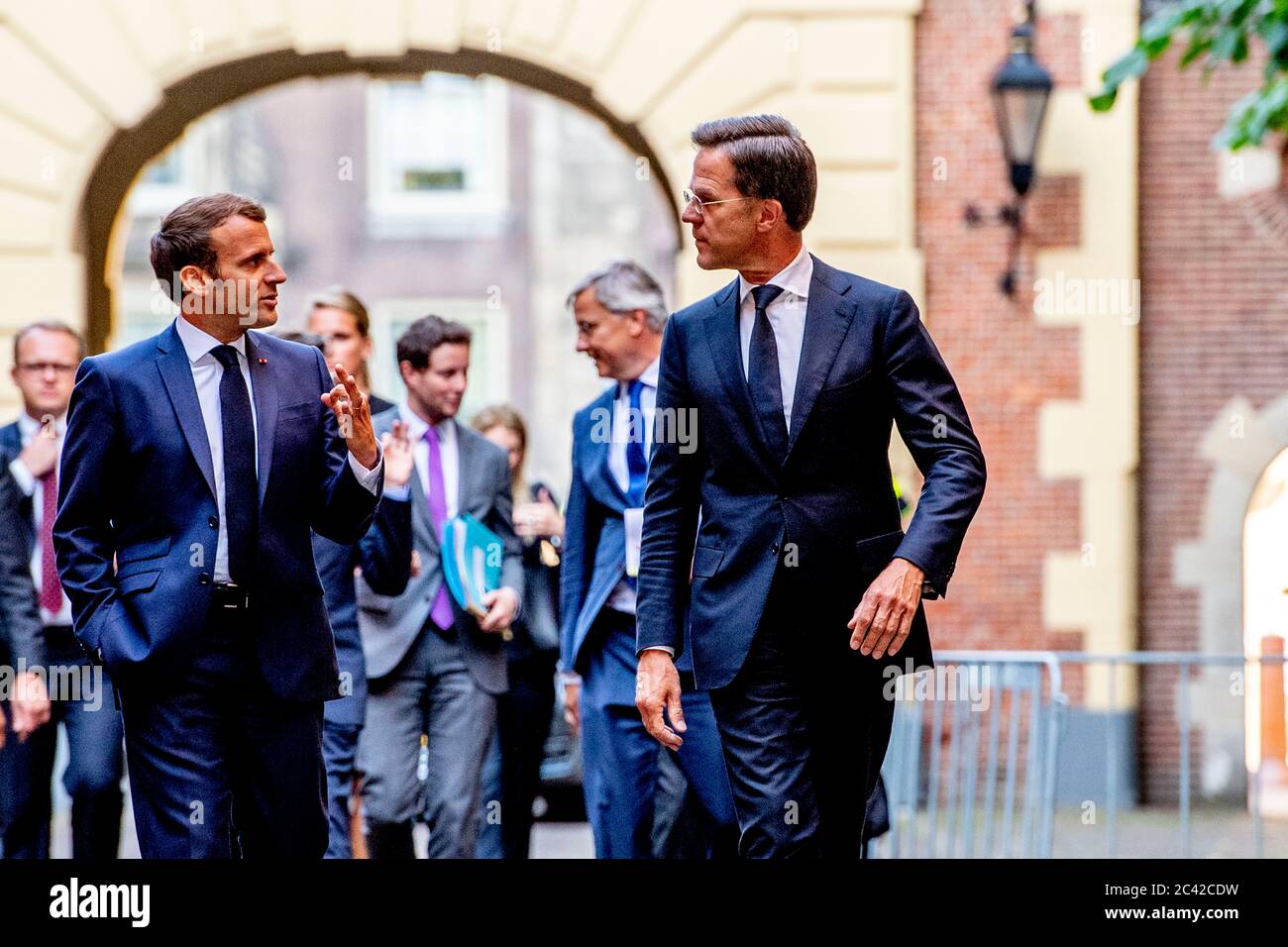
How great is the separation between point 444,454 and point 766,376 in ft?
8.61

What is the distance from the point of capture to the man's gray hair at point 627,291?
6070mm

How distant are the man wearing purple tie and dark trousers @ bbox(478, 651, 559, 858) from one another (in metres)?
0.83

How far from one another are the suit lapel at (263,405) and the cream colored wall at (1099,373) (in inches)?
290

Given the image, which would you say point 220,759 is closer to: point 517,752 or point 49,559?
point 49,559

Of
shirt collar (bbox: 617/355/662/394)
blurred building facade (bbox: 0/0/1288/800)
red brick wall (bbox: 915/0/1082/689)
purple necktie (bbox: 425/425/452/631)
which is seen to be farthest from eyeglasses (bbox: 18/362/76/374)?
red brick wall (bbox: 915/0/1082/689)

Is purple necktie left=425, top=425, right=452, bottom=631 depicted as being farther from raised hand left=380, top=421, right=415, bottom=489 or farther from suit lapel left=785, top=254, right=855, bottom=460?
suit lapel left=785, top=254, right=855, bottom=460

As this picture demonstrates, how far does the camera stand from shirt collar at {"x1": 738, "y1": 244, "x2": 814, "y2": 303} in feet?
14.4

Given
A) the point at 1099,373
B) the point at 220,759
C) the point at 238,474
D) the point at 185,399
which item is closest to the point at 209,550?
the point at 238,474

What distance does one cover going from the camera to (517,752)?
24.3 feet

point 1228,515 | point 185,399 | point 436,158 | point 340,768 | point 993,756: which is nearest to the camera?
point 185,399

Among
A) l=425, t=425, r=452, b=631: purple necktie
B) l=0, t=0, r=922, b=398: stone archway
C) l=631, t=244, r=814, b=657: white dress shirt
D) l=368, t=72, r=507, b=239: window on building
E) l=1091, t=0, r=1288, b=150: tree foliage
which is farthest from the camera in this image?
l=368, t=72, r=507, b=239: window on building

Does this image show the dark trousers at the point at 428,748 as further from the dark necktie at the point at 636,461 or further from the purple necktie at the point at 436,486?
the dark necktie at the point at 636,461

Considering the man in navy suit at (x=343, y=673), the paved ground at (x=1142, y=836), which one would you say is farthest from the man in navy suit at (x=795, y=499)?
the paved ground at (x=1142, y=836)

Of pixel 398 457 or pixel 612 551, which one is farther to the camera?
pixel 612 551
